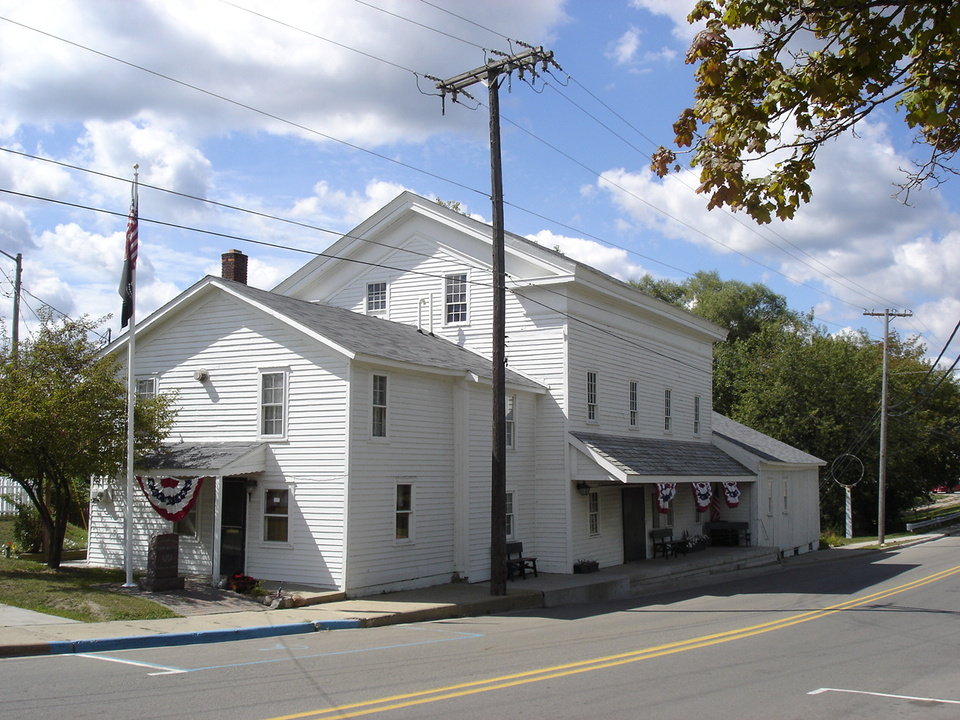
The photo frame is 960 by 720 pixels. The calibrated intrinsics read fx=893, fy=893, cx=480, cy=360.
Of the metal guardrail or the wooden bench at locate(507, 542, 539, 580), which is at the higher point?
the wooden bench at locate(507, 542, 539, 580)

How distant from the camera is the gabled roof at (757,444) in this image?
34.1m

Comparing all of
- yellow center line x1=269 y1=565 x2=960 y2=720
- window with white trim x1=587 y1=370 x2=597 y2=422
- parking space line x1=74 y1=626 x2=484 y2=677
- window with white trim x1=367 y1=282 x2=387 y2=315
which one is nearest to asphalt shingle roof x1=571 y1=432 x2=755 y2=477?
window with white trim x1=587 y1=370 x2=597 y2=422

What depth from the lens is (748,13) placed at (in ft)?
22.0

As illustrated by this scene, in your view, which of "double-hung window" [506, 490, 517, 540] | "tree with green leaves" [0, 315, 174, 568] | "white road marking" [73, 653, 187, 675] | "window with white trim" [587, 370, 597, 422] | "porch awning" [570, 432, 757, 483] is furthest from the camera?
"window with white trim" [587, 370, 597, 422]

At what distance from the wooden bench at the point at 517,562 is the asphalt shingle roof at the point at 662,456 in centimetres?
330

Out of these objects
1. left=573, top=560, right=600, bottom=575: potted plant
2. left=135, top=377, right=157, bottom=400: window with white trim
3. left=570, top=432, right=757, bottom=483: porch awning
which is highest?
left=135, top=377, right=157, bottom=400: window with white trim

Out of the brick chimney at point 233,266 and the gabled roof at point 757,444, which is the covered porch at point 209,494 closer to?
the brick chimney at point 233,266

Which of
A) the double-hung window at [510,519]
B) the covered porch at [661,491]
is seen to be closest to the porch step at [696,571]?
the covered porch at [661,491]

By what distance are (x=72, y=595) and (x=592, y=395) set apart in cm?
1467

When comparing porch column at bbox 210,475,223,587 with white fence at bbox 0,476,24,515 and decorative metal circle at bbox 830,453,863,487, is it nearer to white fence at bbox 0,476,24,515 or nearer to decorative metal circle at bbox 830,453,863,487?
white fence at bbox 0,476,24,515

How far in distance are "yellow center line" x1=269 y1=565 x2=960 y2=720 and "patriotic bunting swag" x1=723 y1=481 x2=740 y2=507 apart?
13.3m

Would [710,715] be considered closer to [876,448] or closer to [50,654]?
[50,654]

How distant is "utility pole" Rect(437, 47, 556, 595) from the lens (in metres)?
19.1

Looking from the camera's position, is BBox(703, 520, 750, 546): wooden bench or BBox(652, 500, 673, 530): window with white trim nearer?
BBox(652, 500, 673, 530): window with white trim
